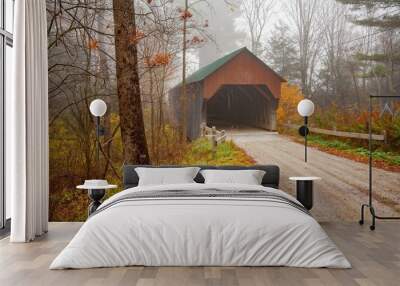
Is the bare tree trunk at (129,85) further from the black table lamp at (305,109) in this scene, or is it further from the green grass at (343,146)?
the green grass at (343,146)

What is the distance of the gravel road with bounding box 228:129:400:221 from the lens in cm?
713

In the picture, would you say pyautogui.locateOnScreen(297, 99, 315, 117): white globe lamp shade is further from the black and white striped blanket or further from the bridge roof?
the black and white striped blanket

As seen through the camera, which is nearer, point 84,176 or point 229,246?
point 229,246

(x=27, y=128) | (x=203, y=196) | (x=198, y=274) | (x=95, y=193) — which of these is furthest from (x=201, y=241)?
(x=95, y=193)

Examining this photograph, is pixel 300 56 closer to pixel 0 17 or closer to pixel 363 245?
pixel 363 245

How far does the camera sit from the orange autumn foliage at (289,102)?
24.6ft

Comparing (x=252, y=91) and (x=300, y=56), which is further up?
(x=300, y=56)

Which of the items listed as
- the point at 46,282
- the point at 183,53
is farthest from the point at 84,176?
the point at 46,282

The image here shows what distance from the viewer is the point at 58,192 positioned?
24.3ft

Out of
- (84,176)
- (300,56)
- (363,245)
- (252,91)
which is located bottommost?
(363,245)

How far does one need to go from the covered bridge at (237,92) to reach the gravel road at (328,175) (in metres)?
0.20

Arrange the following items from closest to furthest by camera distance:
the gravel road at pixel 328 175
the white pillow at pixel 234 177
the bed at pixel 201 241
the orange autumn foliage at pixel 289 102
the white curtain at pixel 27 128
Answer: the bed at pixel 201 241, the white curtain at pixel 27 128, the white pillow at pixel 234 177, the gravel road at pixel 328 175, the orange autumn foliage at pixel 289 102

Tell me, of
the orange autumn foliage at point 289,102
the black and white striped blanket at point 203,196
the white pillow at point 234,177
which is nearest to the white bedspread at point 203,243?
the black and white striped blanket at point 203,196

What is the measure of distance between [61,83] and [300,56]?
10.5ft
